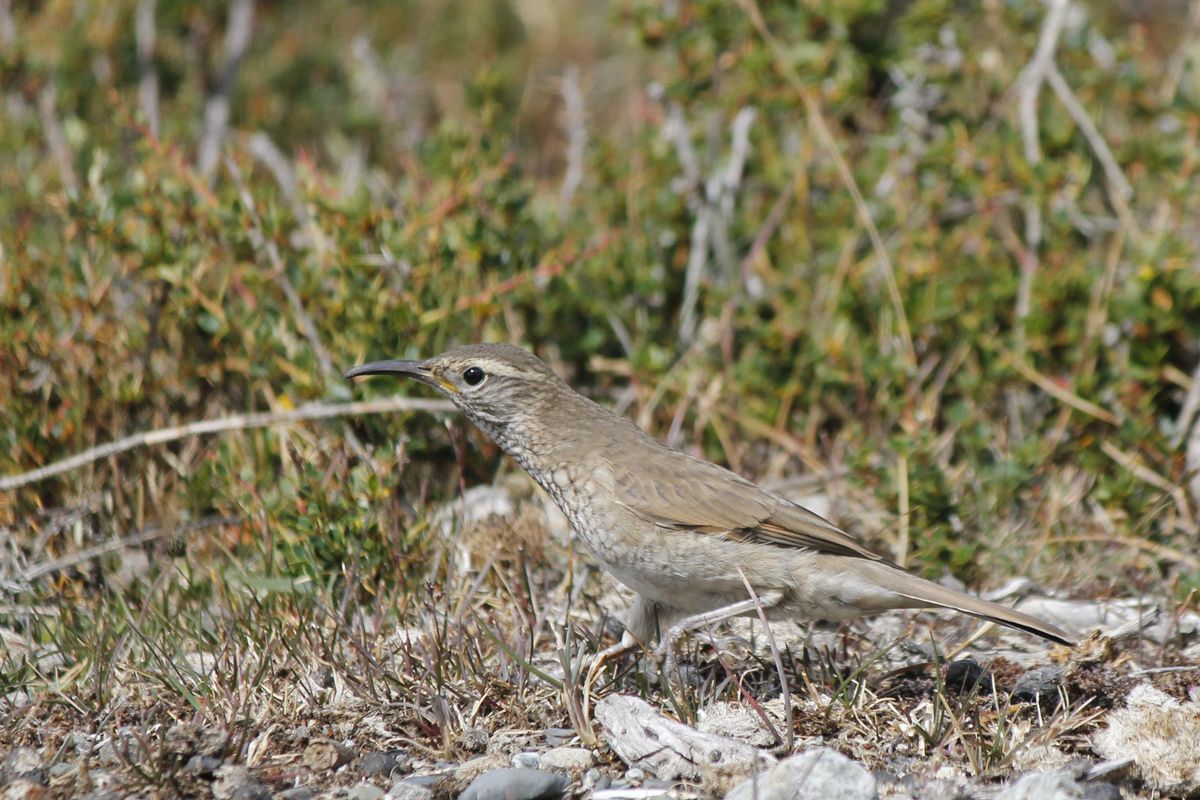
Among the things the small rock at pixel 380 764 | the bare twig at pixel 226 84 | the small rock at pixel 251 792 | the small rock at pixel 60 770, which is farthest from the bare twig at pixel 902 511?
the bare twig at pixel 226 84

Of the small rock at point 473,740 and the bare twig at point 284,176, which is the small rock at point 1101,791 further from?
the bare twig at point 284,176

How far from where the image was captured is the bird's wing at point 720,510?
509 cm

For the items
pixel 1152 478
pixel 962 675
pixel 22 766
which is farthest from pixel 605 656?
pixel 1152 478

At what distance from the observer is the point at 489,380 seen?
18.3ft

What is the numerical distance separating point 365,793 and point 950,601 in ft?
6.83

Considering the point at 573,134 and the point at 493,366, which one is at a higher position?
the point at 573,134

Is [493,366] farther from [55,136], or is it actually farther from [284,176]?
[55,136]

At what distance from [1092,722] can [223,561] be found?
11.6 ft

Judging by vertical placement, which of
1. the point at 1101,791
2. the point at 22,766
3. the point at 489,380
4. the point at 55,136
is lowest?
the point at 1101,791

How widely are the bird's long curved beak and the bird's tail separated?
1.89m

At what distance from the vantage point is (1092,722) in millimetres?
4648

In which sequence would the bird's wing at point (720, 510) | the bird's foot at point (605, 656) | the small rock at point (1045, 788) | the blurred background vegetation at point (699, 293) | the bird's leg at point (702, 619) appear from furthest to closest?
the blurred background vegetation at point (699, 293) < the bird's wing at point (720, 510) < the bird's leg at point (702, 619) < the bird's foot at point (605, 656) < the small rock at point (1045, 788)

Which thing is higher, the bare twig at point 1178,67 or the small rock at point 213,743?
the bare twig at point 1178,67

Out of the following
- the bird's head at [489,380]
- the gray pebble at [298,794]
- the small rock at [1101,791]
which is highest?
the bird's head at [489,380]
